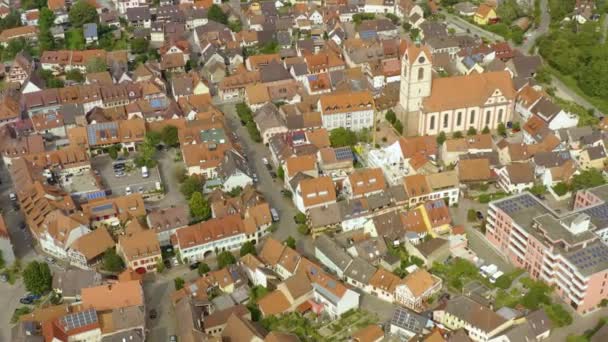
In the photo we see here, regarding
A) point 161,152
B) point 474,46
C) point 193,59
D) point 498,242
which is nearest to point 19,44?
point 193,59

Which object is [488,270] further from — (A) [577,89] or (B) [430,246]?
(A) [577,89]

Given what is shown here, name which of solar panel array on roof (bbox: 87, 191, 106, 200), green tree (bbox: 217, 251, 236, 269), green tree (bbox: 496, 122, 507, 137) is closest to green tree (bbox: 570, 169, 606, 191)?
green tree (bbox: 496, 122, 507, 137)

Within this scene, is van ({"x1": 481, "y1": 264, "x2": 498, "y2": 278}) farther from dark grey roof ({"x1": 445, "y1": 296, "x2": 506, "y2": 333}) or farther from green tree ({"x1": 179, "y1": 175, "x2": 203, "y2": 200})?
green tree ({"x1": 179, "y1": 175, "x2": 203, "y2": 200})

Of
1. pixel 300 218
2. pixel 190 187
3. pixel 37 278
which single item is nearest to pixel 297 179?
pixel 300 218

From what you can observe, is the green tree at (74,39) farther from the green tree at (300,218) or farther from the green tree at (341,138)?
the green tree at (300,218)

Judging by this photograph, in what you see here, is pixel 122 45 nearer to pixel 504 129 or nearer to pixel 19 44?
pixel 19 44
